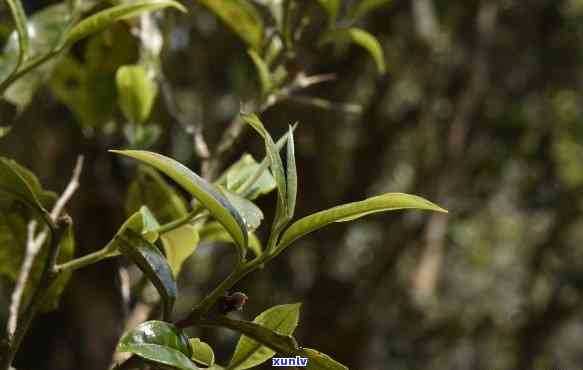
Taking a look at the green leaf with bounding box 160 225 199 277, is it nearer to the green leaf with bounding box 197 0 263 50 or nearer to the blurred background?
the green leaf with bounding box 197 0 263 50

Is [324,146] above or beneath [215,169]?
beneath

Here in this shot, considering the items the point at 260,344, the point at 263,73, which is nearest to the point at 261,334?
the point at 260,344

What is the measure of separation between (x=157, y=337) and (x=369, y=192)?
9.02 feet

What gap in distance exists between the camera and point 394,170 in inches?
134

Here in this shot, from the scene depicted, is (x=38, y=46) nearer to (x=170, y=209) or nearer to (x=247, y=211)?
(x=170, y=209)

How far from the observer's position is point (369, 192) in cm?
316

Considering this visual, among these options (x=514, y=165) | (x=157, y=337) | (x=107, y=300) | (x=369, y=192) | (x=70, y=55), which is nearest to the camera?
(x=157, y=337)

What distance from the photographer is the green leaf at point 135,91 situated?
2.55ft

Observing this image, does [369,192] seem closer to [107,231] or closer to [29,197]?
[107,231]

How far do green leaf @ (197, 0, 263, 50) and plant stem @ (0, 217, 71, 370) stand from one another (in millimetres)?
380

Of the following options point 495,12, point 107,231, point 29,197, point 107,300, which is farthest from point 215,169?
point 495,12

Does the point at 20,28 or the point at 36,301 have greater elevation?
the point at 20,28

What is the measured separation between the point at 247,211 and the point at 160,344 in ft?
0.40

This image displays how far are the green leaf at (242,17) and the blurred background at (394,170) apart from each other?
0.43 metres
